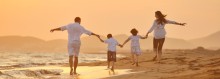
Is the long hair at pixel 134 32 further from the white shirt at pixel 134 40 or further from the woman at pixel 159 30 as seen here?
the woman at pixel 159 30

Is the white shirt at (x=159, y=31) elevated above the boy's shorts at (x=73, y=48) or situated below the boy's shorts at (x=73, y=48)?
above

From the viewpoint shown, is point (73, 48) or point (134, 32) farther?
point (134, 32)

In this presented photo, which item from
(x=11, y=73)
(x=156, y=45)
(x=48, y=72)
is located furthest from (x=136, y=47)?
(x=11, y=73)

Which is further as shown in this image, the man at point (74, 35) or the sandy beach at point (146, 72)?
the man at point (74, 35)

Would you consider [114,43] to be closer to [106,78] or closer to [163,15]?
[163,15]

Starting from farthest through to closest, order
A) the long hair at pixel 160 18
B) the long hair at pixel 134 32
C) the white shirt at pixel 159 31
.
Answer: the long hair at pixel 134 32 < the white shirt at pixel 159 31 < the long hair at pixel 160 18

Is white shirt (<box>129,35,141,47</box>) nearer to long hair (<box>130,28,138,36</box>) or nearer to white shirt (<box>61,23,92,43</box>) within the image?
long hair (<box>130,28,138,36</box>)

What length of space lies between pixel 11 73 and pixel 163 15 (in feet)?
18.3

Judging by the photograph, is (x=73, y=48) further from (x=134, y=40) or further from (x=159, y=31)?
(x=134, y=40)

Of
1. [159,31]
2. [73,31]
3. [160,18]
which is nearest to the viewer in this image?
[73,31]

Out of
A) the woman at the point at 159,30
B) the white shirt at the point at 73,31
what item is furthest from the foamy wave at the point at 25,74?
the woman at the point at 159,30

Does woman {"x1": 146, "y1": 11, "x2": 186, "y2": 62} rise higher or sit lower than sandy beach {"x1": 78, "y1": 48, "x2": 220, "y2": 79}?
higher

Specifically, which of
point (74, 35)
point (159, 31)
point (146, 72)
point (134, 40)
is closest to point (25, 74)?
point (74, 35)

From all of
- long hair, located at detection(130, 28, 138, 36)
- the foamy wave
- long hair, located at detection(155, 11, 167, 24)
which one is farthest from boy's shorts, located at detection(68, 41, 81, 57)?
long hair, located at detection(130, 28, 138, 36)
